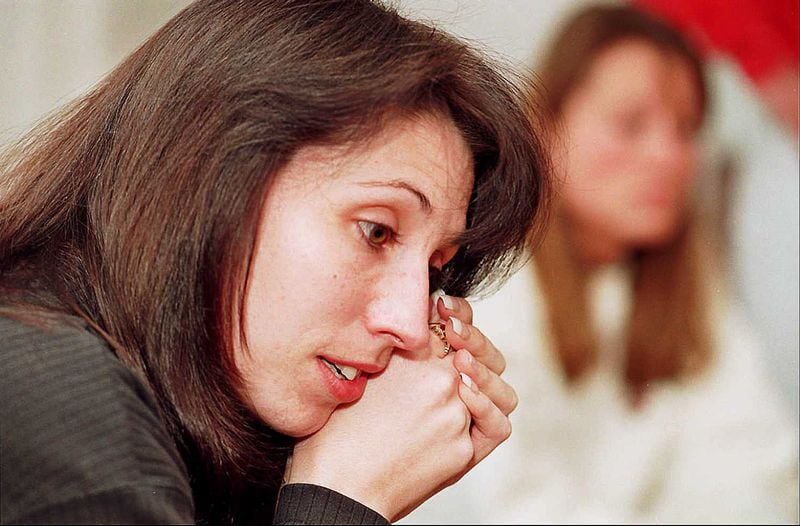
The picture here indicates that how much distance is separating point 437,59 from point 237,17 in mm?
246

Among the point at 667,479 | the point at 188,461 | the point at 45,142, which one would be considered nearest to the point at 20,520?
the point at 188,461

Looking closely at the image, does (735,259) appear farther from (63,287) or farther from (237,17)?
(63,287)

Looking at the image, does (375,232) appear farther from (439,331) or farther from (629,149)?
(629,149)

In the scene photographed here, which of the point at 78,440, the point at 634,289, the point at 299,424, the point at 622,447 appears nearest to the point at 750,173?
the point at 634,289

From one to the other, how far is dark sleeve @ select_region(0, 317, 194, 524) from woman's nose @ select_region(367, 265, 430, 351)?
0.98 feet

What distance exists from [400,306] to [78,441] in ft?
1.37

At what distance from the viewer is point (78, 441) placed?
892 millimetres

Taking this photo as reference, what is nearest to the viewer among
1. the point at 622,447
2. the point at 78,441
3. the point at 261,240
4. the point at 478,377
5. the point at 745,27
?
the point at 78,441

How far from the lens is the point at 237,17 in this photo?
1.19 meters

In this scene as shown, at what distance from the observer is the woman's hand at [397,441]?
1.25 metres

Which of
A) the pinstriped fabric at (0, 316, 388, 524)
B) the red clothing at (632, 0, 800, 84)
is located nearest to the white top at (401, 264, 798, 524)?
the red clothing at (632, 0, 800, 84)

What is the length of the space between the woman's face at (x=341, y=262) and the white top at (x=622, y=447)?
123 cm

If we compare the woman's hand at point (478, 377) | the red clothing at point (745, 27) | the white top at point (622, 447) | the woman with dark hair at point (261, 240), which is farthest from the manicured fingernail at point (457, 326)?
the red clothing at point (745, 27)

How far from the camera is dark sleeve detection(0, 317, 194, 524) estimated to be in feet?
2.87
